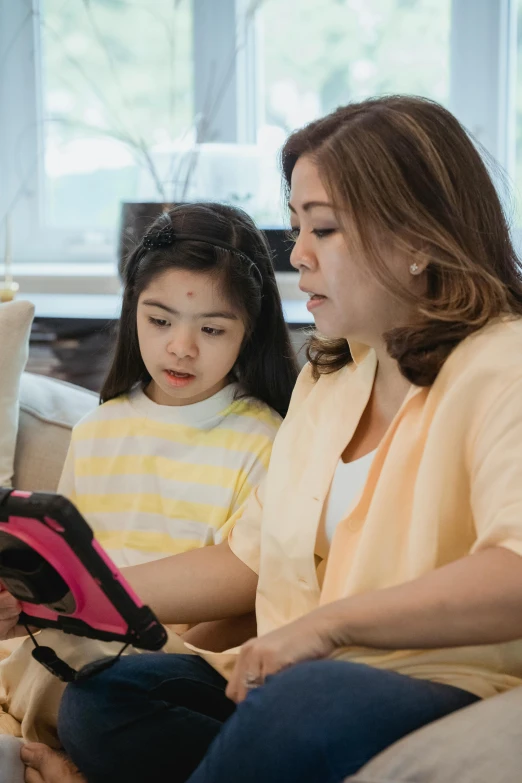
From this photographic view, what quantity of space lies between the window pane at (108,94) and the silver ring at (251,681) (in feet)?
7.48

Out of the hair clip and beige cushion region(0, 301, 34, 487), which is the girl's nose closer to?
the hair clip

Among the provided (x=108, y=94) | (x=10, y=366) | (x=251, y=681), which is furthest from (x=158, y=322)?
(x=108, y=94)

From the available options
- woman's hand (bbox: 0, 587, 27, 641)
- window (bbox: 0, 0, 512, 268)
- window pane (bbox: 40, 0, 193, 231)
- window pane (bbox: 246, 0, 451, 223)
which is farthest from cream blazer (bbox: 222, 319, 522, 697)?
window pane (bbox: 40, 0, 193, 231)

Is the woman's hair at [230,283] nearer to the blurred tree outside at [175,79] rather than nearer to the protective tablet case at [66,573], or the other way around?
the protective tablet case at [66,573]

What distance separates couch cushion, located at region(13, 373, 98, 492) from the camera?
187 cm

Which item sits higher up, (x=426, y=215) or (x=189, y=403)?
(x=426, y=215)

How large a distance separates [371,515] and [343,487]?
0.13 metres

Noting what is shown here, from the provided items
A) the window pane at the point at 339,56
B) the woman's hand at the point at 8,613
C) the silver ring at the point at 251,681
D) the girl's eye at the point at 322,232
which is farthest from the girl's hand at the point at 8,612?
the window pane at the point at 339,56

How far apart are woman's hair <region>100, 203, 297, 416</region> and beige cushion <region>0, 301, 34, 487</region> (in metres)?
0.19

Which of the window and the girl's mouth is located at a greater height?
the window

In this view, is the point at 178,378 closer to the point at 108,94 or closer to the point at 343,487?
the point at 343,487

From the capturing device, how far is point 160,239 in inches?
63.9

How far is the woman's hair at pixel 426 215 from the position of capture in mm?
1220

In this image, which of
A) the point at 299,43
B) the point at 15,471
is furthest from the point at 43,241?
the point at 15,471
